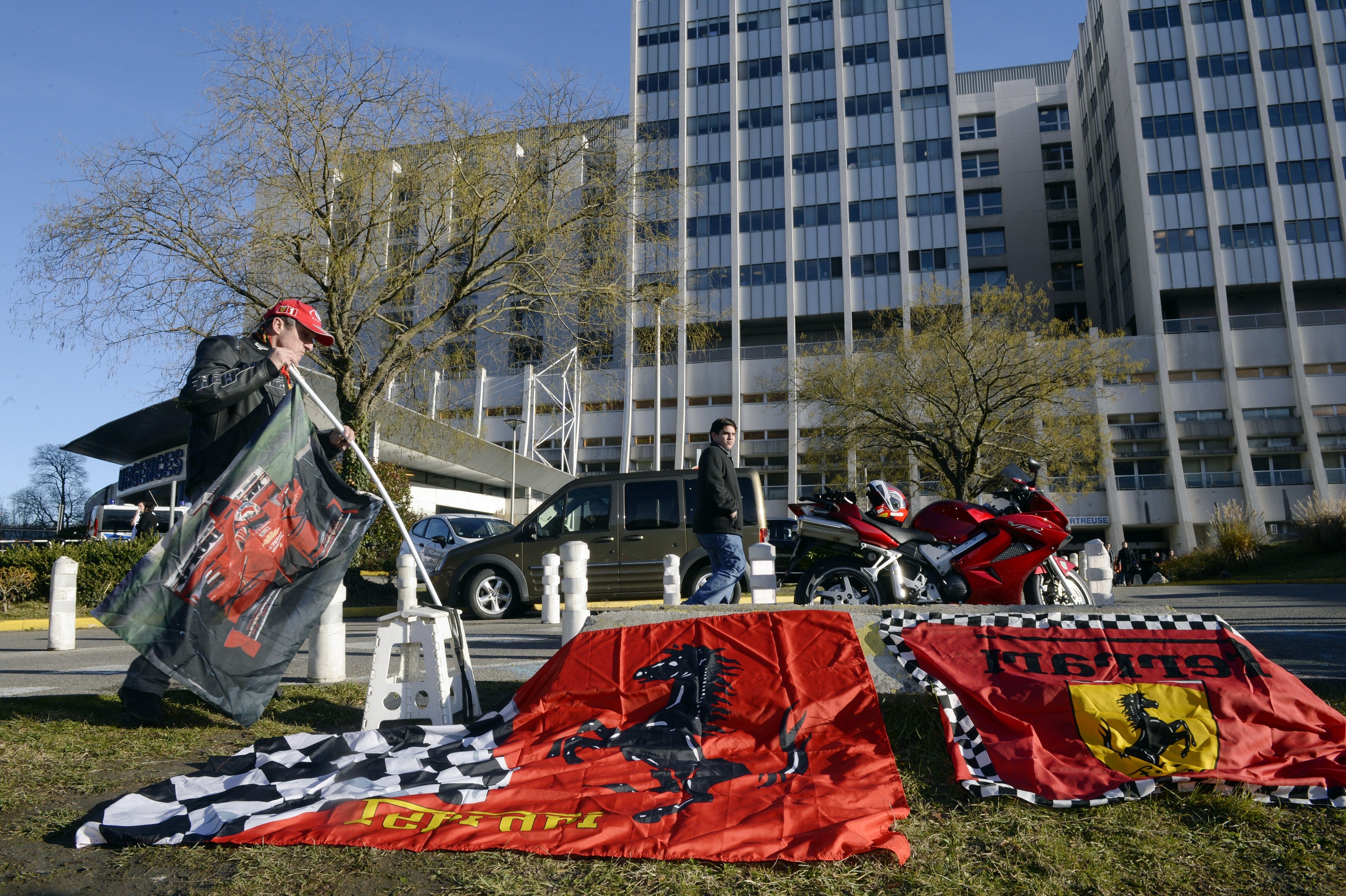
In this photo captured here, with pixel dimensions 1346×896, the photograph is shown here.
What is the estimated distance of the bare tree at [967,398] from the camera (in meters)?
28.8

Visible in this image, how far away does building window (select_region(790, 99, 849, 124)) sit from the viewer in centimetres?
5225

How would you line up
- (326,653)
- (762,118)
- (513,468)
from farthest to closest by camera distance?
(762,118), (513,468), (326,653)

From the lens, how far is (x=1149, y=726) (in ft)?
11.0

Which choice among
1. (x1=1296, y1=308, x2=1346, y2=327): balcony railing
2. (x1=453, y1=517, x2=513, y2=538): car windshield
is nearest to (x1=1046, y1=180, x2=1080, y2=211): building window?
(x1=1296, y1=308, x2=1346, y2=327): balcony railing

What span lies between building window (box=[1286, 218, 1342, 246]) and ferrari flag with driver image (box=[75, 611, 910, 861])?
52852 mm

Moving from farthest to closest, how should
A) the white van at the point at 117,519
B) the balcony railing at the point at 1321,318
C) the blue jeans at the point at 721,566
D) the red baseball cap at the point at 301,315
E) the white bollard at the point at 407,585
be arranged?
the balcony railing at the point at 1321,318
the white van at the point at 117,519
the blue jeans at the point at 721,566
the white bollard at the point at 407,585
the red baseball cap at the point at 301,315

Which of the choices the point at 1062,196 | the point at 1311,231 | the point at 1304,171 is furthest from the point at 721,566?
the point at 1062,196

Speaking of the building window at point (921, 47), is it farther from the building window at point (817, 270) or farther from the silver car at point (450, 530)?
the silver car at point (450, 530)

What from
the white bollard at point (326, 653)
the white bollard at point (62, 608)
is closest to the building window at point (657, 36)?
the white bollard at point (62, 608)

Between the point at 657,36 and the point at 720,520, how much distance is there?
56.1m

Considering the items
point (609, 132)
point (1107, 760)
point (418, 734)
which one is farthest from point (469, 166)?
point (1107, 760)

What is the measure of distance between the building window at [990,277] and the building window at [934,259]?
7.77 meters

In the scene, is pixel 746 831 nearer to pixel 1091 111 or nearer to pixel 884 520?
pixel 884 520

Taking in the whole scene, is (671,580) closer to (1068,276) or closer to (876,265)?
(876,265)
